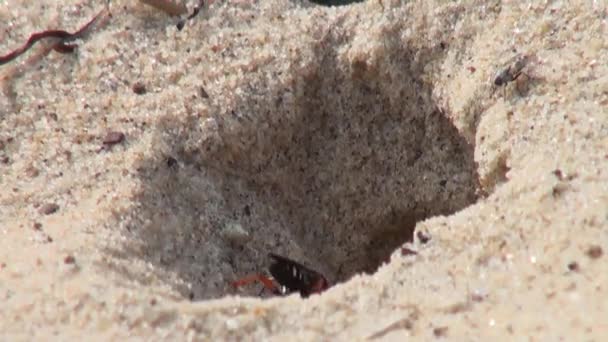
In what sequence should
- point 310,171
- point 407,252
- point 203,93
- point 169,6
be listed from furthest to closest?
point 169,6
point 310,171
point 203,93
point 407,252

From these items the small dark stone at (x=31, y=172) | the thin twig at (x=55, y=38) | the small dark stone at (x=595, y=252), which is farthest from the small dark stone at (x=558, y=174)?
the thin twig at (x=55, y=38)

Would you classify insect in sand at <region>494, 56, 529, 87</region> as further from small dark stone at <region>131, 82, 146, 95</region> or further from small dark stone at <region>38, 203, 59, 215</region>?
small dark stone at <region>38, 203, 59, 215</region>

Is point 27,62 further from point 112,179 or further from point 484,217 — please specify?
point 484,217

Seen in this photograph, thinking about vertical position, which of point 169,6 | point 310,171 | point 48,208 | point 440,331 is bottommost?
point 440,331

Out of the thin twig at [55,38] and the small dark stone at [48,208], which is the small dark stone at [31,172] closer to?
the small dark stone at [48,208]

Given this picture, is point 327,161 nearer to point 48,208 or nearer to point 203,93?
point 203,93

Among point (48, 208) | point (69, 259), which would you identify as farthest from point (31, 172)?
point (69, 259)
